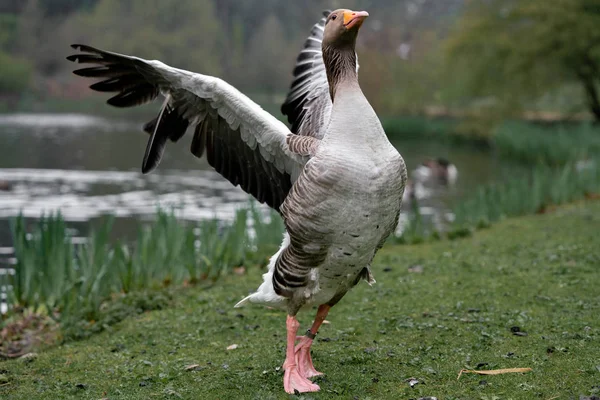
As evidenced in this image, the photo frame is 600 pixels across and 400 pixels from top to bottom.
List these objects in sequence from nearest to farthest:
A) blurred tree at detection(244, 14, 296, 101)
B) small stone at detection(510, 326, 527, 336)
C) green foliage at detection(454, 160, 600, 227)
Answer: small stone at detection(510, 326, 527, 336), green foliage at detection(454, 160, 600, 227), blurred tree at detection(244, 14, 296, 101)

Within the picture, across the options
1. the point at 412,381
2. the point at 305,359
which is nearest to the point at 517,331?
the point at 412,381

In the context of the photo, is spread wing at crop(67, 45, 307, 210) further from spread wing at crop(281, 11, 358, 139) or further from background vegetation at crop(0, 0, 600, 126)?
background vegetation at crop(0, 0, 600, 126)

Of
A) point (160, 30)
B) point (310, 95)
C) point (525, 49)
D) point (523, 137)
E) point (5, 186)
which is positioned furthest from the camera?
point (160, 30)

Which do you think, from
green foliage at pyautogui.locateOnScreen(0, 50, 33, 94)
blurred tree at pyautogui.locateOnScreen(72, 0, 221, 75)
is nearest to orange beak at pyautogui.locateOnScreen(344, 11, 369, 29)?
blurred tree at pyautogui.locateOnScreen(72, 0, 221, 75)

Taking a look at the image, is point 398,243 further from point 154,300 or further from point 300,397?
point 300,397

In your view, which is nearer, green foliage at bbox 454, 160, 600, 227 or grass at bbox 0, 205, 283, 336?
grass at bbox 0, 205, 283, 336

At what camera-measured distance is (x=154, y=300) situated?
687 cm

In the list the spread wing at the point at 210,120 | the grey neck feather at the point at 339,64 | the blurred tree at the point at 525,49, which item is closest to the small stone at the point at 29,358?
the spread wing at the point at 210,120

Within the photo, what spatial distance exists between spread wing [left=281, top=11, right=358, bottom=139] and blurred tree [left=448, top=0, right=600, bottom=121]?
66.6 feet

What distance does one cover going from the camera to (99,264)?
6.54m

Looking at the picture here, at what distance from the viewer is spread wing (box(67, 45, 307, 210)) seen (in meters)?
4.67

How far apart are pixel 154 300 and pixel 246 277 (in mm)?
1295

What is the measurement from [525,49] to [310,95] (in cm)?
2130

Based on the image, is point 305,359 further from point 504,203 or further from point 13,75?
point 13,75
